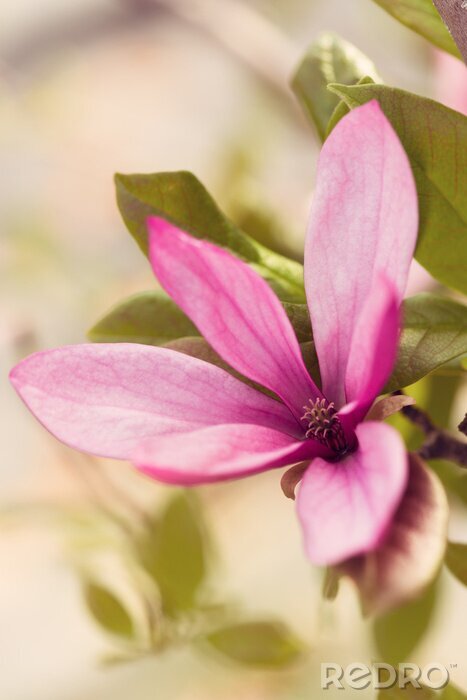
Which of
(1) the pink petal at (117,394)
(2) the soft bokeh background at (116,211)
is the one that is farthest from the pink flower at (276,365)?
(2) the soft bokeh background at (116,211)

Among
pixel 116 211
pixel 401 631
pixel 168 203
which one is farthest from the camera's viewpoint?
pixel 116 211

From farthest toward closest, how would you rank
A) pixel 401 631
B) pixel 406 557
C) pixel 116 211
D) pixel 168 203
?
pixel 116 211, pixel 401 631, pixel 168 203, pixel 406 557

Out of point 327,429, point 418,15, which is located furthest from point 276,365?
point 418,15

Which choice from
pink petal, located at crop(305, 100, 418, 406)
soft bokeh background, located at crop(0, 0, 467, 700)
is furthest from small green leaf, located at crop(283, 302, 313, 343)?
soft bokeh background, located at crop(0, 0, 467, 700)

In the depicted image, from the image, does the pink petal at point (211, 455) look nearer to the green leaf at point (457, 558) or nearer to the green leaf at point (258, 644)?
the green leaf at point (457, 558)

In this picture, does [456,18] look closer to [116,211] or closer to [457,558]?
[457,558]

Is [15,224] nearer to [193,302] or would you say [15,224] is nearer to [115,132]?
[115,132]

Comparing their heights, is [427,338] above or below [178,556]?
above
